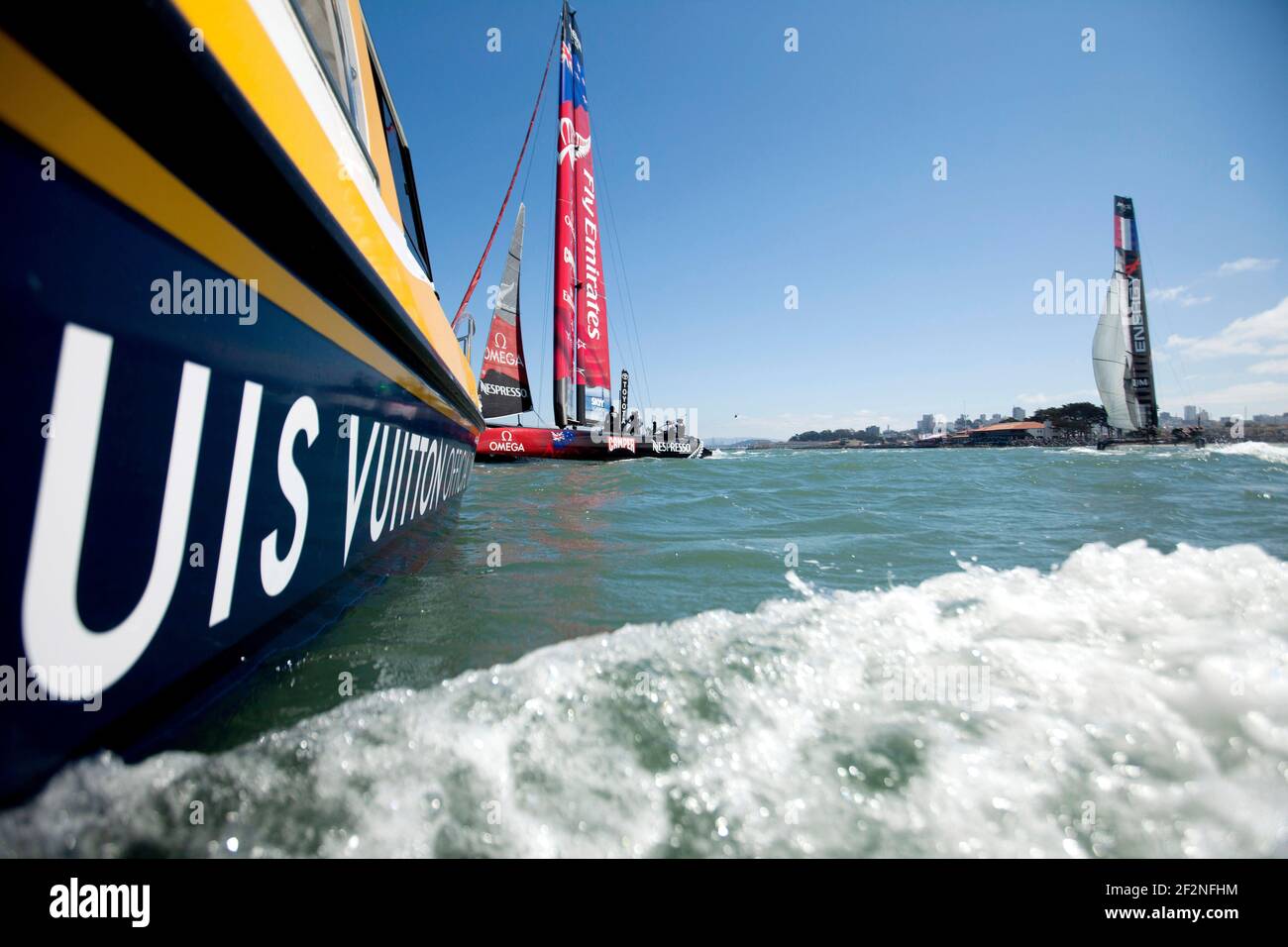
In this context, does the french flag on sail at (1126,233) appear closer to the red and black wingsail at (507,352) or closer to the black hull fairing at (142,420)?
the red and black wingsail at (507,352)

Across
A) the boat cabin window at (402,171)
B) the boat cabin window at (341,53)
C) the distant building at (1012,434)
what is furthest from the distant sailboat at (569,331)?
the distant building at (1012,434)

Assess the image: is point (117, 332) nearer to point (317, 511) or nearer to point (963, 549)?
point (317, 511)

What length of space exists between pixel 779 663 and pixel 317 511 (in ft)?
4.37

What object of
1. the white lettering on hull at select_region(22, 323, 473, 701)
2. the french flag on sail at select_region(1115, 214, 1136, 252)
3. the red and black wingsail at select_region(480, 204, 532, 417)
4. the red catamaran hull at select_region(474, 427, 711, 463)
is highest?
the french flag on sail at select_region(1115, 214, 1136, 252)

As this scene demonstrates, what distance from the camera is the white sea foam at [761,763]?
825 millimetres

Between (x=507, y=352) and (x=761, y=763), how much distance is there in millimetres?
15347

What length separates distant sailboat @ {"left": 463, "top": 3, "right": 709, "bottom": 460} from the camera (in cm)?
1445

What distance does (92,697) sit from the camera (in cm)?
78

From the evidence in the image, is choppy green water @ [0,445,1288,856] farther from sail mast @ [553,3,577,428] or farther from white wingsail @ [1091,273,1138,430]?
white wingsail @ [1091,273,1138,430]

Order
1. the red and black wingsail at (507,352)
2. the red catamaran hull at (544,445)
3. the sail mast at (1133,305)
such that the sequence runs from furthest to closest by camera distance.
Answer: the sail mast at (1133,305)
the red and black wingsail at (507,352)
the red catamaran hull at (544,445)

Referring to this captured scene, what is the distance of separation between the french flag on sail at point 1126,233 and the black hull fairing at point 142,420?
34547 mm

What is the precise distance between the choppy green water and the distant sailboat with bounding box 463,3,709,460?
40.1 feet

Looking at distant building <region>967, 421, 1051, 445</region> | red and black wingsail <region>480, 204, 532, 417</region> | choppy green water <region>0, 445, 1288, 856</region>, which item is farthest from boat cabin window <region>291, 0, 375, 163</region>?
distant building <region>967, 421, 1051, 445</region>
